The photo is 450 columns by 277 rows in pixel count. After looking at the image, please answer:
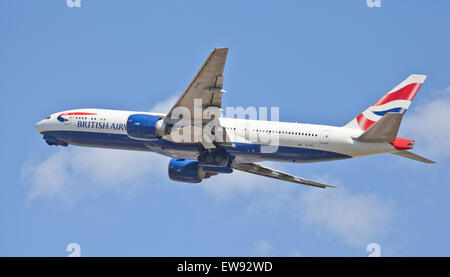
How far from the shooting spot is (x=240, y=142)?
4984 centimetres

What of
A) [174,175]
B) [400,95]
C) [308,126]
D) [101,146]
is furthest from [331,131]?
[101,146]

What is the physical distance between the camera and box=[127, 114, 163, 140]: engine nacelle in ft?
156

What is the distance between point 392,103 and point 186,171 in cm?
1700

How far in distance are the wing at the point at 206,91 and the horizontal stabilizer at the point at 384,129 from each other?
1044cm

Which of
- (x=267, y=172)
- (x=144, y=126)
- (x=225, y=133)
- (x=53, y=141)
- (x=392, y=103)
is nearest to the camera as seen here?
(x=144, y=126)

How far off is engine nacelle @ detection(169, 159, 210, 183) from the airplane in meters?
0.94

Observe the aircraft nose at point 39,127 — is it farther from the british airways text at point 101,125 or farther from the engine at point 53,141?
the british airways text at point 101,125

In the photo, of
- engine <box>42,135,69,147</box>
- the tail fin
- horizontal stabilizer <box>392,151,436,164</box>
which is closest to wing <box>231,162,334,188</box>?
the tail fin

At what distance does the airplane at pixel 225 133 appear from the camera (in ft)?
151

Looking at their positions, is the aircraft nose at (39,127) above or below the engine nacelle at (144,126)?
above

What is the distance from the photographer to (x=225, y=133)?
161 feet

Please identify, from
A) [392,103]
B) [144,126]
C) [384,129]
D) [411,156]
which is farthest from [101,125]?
[411,156]

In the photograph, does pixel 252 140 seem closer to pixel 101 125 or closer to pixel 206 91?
pixel 206 91

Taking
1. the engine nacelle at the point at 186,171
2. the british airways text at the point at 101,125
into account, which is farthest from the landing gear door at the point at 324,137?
the british airways text at the point at 101,125
